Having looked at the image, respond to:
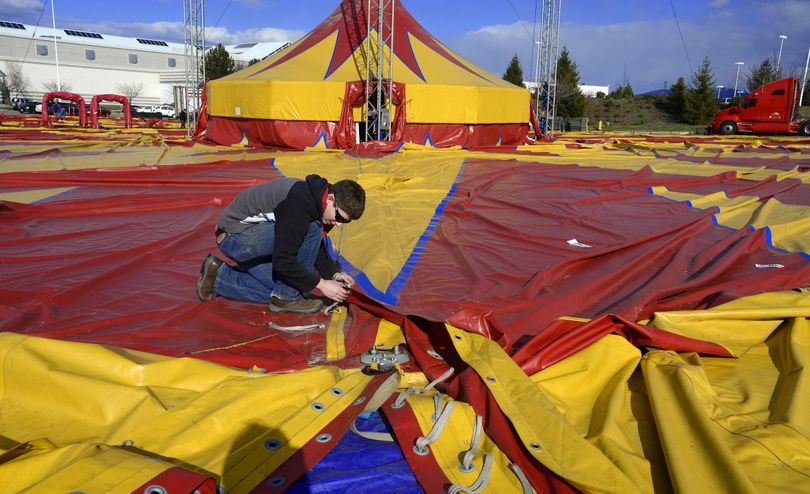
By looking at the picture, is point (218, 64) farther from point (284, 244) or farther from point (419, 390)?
point (419, 390)

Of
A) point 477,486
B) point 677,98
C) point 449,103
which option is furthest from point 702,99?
point 477,486

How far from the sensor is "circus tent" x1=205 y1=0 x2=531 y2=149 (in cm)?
967

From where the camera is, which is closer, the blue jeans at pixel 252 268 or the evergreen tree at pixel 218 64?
the blue jeans at pixel 252 268

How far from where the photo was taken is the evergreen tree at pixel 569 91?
25.3 metres

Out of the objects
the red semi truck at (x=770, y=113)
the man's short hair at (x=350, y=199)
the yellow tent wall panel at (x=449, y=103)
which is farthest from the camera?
the red semi truck at (x=770, y=113)

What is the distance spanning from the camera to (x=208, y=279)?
8.52ft

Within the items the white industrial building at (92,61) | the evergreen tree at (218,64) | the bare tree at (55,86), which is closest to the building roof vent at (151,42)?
the white industrial building at (92,61)

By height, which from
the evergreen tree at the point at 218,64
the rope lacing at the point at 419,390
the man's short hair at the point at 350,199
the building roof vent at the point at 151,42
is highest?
the building roof vent at the point at 151,42

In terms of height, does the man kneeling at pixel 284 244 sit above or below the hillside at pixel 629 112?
below

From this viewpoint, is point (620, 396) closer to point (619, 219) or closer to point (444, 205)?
point (619, 219)

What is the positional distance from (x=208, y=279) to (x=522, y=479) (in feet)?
5.55

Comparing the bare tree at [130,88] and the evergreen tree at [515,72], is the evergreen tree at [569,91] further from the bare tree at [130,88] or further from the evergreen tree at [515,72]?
the bare tree at [130,88]

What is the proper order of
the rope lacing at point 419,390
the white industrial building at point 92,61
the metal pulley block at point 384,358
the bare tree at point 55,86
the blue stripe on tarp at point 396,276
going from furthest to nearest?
the white industrial building at point 92,61, the bare tree at point 55,86, the blue stripe on tarp at point 396,276, the metal pulley block at point 384,358, the rope lacing at point 419,390

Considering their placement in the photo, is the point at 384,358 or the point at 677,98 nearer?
the point at 384,358
